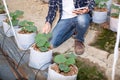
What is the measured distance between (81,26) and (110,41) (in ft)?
1.56

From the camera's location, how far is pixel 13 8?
4.10 m

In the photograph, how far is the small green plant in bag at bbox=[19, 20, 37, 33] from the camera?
283cm

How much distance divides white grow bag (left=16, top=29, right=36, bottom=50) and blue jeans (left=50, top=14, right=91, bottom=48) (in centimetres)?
25

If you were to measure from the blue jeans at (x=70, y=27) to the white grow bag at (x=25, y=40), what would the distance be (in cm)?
25

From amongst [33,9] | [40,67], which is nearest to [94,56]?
[40,67]

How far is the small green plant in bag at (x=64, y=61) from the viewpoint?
2.15m

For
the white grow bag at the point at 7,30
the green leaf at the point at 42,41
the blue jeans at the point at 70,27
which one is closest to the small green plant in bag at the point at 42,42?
the green leaf at the point at 42,41

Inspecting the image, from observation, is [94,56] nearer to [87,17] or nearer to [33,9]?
[87,17]

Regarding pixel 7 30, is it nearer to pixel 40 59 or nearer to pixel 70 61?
pixel 40 59

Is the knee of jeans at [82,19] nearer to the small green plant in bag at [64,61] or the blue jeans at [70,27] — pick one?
the blue jeans at [70,27]

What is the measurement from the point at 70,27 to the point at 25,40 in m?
0.56

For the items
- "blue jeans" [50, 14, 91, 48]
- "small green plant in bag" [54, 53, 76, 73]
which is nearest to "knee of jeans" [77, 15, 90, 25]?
"blue jeans" [50, 14, 91, 48]

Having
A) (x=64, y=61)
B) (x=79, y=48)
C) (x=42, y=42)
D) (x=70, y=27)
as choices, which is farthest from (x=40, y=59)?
(x=70, y=27)

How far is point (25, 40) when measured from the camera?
289cm
